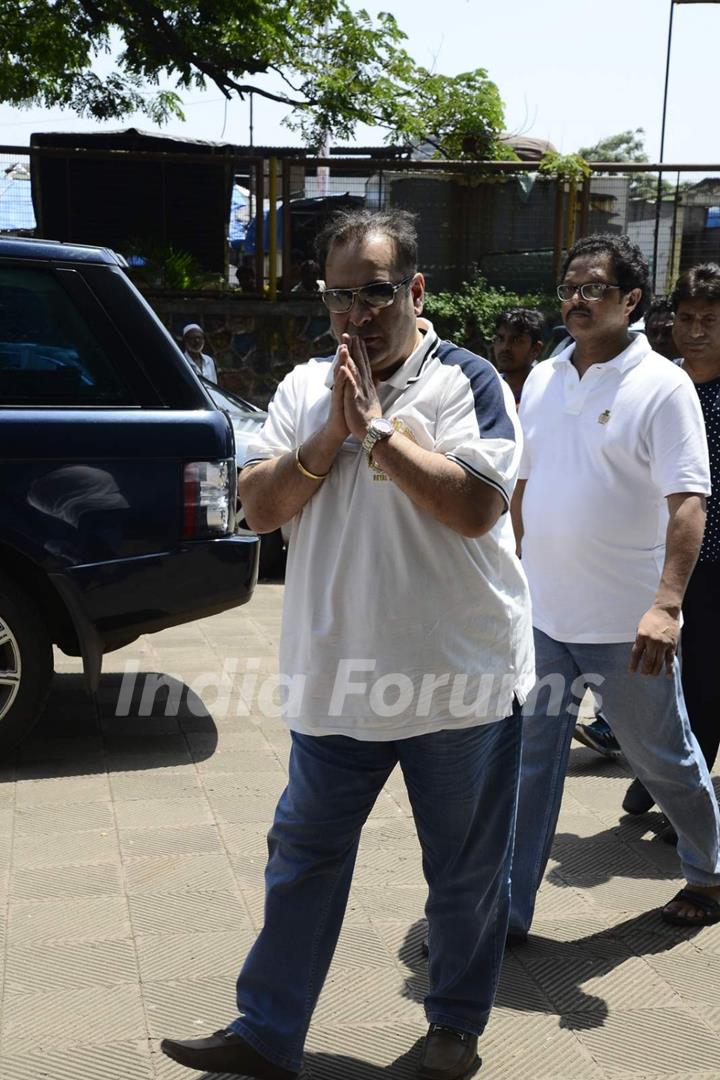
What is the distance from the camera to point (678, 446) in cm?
336

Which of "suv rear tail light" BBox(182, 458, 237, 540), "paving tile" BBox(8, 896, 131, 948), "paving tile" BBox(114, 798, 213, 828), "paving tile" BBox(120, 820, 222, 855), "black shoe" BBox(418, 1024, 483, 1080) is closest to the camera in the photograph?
"black shoe" BBox(418, 1024, 483, 1080)

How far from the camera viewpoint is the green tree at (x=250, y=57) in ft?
52.6

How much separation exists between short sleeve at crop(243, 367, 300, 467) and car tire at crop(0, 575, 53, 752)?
7.75ft

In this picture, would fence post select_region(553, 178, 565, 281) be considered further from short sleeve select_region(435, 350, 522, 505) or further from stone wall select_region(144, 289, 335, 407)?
short sleeve select_region(435, 350, 522, 505)

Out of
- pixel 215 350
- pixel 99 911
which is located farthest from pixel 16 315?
pixel 215 350

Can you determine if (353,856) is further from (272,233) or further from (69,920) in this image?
(272,233)

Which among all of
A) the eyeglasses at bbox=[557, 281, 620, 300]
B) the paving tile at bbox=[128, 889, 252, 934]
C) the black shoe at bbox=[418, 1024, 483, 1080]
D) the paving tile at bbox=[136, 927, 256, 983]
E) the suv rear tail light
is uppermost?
the eyeglasses at bbox=[557, 281, 620, 300]

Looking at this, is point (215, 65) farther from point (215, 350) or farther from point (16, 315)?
point (16, 315)

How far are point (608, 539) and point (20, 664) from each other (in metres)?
2.57

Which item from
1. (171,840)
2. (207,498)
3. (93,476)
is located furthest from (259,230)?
(171,840)

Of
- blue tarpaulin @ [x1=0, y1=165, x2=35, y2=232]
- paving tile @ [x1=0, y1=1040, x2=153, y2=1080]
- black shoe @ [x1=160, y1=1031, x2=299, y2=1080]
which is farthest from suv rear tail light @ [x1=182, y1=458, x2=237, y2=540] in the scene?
blue tarpaulin @ [x1=0, y1=165, x2=35, y2=232]

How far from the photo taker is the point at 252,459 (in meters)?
2.81

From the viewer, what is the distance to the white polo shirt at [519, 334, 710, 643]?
3.40 meters

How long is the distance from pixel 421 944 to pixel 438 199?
12.4 meters
